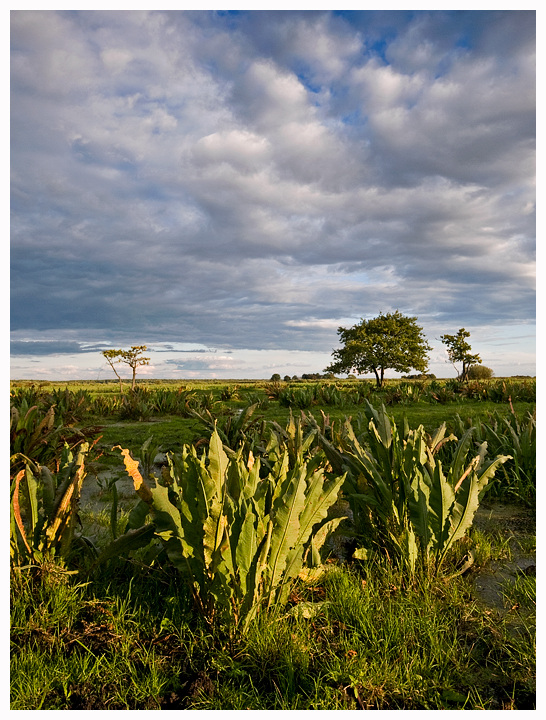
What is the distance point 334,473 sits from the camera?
3070 mm

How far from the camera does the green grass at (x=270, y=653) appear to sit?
168 centimetres

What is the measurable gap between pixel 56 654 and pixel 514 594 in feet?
7.27

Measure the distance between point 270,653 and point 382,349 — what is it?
34641 mm

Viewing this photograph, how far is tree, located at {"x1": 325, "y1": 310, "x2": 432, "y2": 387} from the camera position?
34719 mm

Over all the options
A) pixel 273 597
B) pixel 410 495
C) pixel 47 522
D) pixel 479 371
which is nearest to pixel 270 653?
pixel 273 597

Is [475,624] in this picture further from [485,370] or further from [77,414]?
[485,370]

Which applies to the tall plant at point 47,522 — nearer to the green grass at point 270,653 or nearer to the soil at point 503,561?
the green grass at point 270,653

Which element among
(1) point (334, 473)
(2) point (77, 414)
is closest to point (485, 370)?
(2) point (77, 414)

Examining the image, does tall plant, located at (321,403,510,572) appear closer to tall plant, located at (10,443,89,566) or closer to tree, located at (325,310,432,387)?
tall plant, located at (10,443,89,566)

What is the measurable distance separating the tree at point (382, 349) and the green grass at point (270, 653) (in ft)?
106

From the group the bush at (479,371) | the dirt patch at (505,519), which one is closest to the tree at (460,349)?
the bush at (479,371)

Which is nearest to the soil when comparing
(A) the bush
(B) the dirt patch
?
(B) the dirt patch

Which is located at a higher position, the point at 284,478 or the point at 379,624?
the point at 284,478

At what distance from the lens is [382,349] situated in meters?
35.3
